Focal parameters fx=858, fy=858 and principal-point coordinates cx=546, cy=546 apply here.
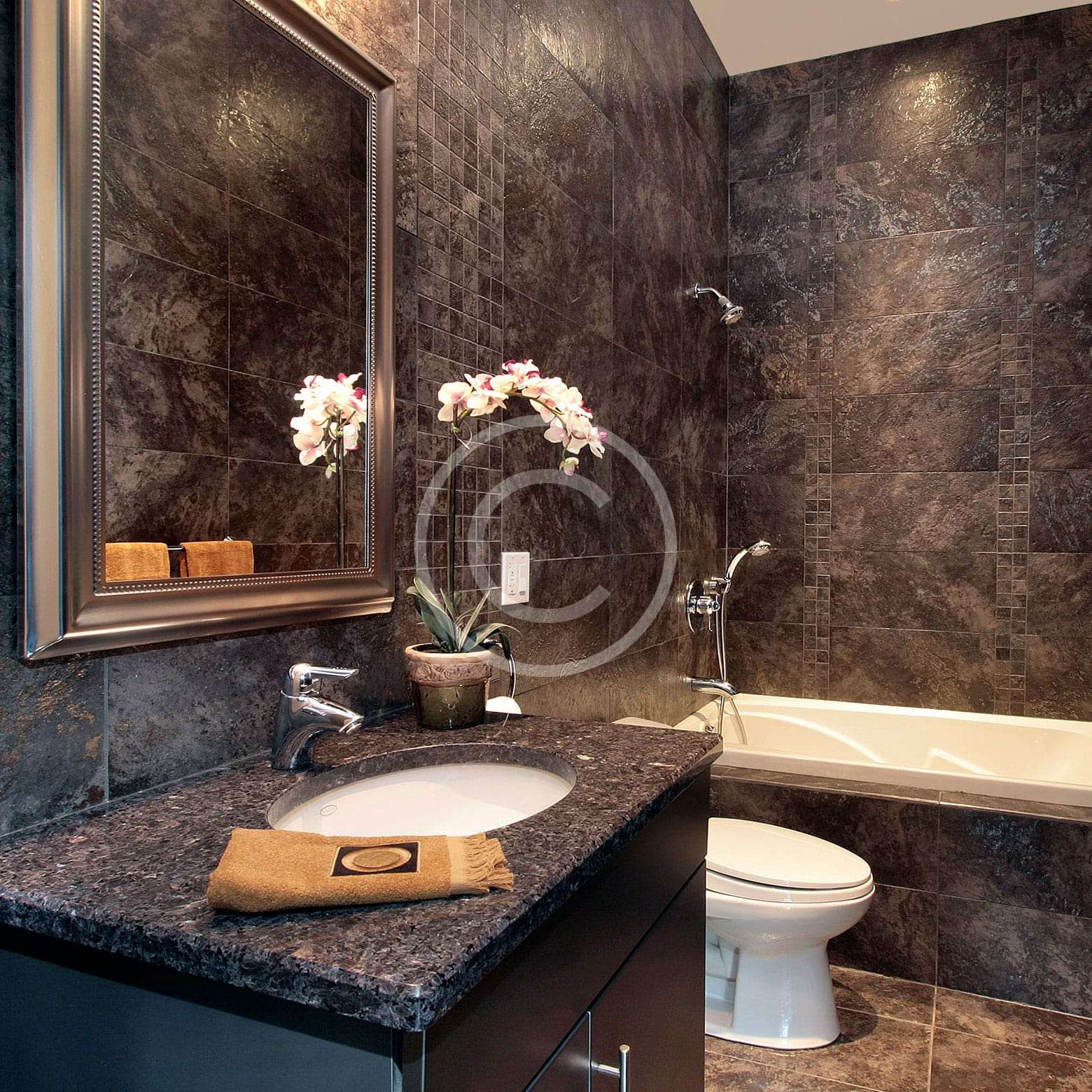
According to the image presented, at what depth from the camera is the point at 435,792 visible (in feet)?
3.86

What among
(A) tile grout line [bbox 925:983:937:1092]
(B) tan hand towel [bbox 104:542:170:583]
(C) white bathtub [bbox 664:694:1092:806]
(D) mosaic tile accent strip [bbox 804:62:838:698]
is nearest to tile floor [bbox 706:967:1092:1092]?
(A) tile grout line [bbox 925:983:937:1092]

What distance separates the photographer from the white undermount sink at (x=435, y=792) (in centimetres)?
108

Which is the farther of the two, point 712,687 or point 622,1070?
point 712,687

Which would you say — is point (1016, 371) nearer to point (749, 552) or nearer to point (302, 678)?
point (749, 552)

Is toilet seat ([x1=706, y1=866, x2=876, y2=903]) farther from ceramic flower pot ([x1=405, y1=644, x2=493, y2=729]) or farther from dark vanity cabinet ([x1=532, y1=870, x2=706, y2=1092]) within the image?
ceramic flower pot ([x1=405, y1=644, x2=493, y2=729])

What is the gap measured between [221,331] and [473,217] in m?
0.76

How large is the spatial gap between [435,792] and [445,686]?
17 cm

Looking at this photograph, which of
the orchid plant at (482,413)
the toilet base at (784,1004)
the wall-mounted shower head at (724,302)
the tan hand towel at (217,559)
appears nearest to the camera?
the tan hand towel at (217,559)

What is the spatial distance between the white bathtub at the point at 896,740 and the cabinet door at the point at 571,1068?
1.73 meters

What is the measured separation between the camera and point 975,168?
3.23 meters

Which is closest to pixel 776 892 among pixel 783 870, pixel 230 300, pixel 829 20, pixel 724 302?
pixel 783 870

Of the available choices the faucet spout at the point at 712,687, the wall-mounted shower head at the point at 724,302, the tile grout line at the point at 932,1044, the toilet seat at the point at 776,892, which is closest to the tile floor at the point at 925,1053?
the tile grout line at the point at 932,1044

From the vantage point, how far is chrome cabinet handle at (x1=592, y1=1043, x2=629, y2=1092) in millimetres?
933

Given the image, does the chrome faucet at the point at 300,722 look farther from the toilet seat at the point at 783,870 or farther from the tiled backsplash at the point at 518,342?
the toilet seat at the point at 783,870
